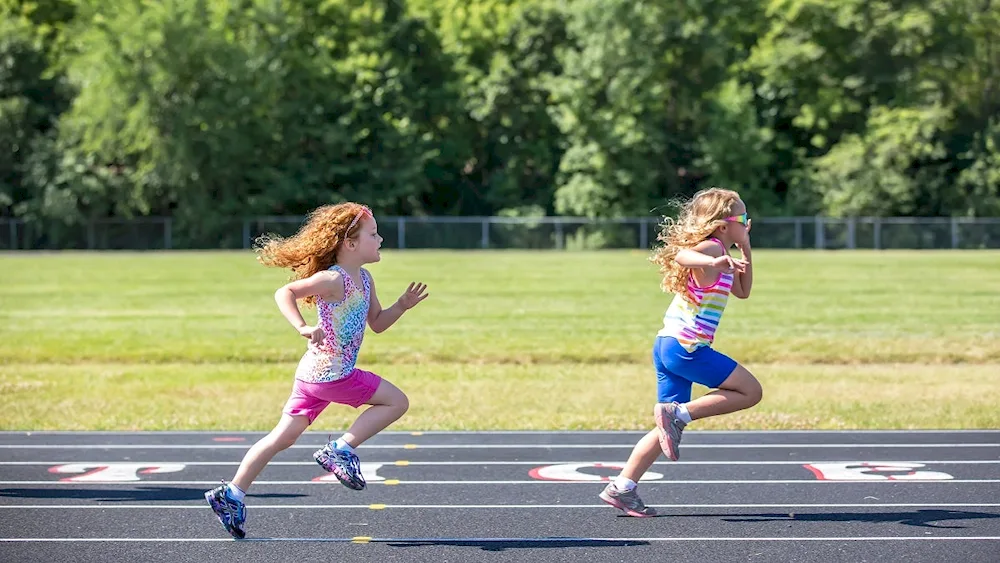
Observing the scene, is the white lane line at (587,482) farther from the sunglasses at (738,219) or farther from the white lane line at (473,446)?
the sunglasses at (738,219)

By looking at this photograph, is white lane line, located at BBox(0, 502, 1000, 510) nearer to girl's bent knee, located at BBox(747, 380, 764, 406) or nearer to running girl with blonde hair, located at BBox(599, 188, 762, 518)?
running girl with blonde hair, located at BBox(599, 188, 762, 518)

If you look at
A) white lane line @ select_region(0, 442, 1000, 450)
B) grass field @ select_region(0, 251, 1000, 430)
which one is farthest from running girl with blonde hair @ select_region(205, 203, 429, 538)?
grass field @ select_region(0, 251, 1000, 430)

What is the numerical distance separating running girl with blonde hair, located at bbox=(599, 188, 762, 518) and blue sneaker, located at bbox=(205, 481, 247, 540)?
1.86 m

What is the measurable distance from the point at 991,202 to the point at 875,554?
47.6 meters

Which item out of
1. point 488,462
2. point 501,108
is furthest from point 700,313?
point 501,108

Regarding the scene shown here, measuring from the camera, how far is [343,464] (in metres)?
6.77

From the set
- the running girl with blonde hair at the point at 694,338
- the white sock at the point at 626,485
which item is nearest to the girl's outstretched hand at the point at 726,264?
the running girl with blonde hair at the point at 694,338

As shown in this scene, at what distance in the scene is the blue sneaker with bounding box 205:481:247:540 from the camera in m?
6.59

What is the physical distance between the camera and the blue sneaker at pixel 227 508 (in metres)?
6.59

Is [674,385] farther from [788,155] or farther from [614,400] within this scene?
[788,155]

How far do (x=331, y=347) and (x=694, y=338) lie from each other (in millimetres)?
1798

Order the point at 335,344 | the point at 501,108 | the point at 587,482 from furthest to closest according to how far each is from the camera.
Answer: the point at 501,108
the point at 587,482
the point at 335,344

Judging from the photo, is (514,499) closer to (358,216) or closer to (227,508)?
(227,508)

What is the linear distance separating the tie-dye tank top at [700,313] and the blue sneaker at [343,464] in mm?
1643
